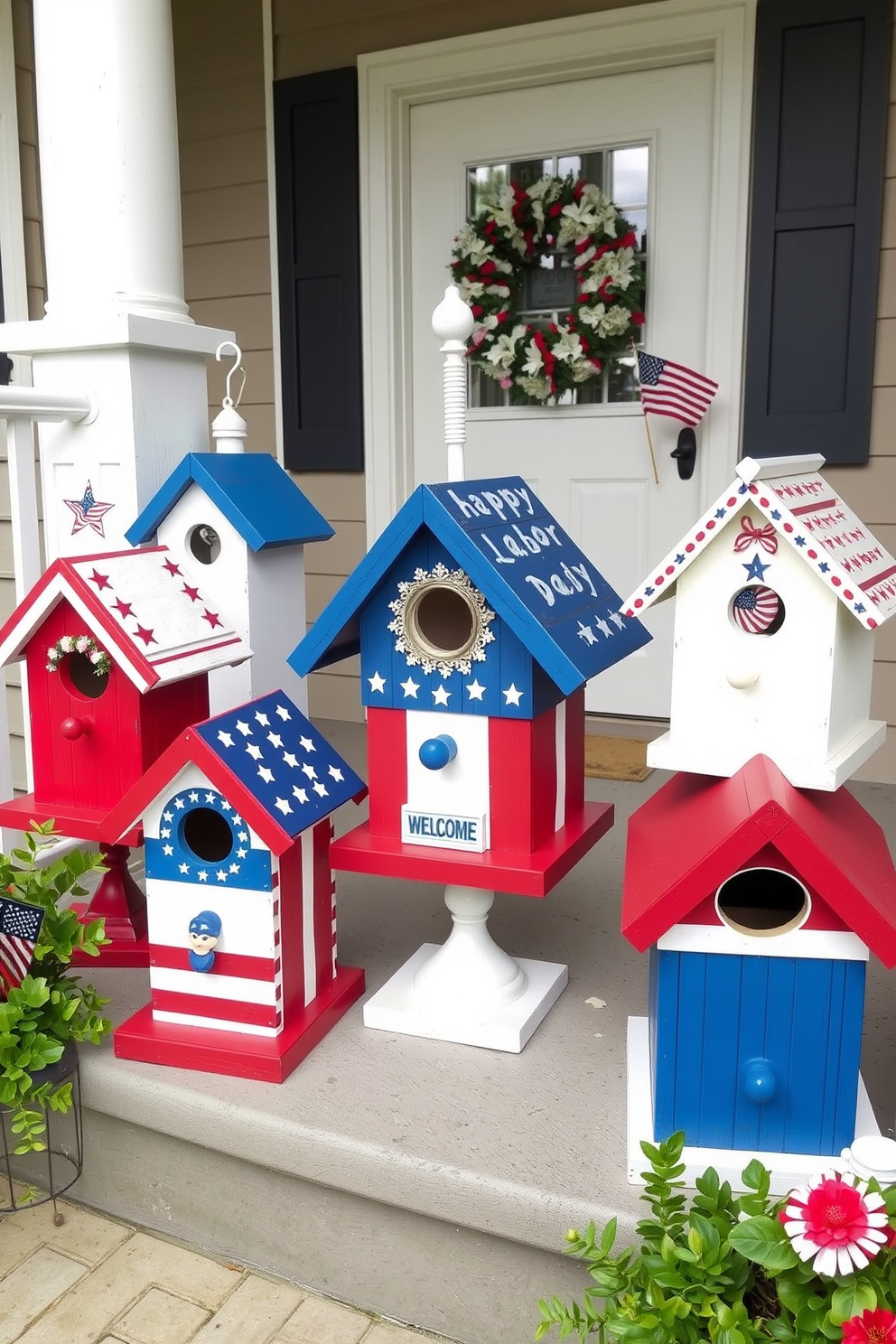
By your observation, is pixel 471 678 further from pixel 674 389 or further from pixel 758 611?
pixel 674 389

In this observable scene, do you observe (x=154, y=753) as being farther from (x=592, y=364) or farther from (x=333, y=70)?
(x=333, y=70)

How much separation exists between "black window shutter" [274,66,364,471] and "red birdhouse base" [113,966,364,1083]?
243 centimetres

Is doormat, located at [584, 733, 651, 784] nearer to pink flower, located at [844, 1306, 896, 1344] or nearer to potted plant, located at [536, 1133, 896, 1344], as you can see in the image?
potted plant, located at [536, 1133, 896, 1344]

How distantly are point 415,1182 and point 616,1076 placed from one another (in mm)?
369

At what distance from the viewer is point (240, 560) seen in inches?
81.3

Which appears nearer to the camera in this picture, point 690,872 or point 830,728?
point 690,872

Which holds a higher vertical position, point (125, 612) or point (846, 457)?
point (846, 457)

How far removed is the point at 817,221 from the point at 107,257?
198cm

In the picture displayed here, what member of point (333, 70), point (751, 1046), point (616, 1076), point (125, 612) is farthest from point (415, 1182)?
point (333, 70)

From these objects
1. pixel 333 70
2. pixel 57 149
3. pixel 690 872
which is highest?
pixel 333 70

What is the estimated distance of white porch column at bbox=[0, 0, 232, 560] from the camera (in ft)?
7.22

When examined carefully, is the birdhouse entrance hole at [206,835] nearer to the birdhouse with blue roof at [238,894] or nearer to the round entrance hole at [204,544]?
the birdhouse with blue roof at [238,894]

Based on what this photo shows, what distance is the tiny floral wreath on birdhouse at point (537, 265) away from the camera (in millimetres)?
3432

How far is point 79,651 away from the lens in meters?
1.93
